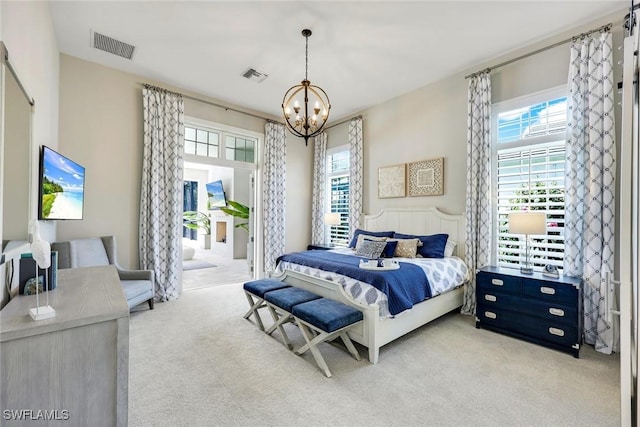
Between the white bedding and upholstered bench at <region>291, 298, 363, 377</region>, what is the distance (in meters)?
0.18

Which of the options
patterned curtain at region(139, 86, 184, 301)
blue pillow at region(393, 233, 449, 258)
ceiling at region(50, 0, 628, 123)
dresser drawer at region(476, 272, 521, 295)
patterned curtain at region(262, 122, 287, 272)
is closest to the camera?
ceiling at region(50, 0, 628, 123)

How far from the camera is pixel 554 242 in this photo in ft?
10.3

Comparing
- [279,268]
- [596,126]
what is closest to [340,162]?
[279,268]

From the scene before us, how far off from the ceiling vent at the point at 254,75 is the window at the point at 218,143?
4.21 feet

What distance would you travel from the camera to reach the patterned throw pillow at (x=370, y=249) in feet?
12.2

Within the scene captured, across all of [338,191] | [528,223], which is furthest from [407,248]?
[338,191]

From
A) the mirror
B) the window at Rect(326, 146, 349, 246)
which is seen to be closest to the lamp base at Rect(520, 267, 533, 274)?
the window at Rect(326, 146, 349, 246)

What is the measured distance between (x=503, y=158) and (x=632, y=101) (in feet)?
8.82

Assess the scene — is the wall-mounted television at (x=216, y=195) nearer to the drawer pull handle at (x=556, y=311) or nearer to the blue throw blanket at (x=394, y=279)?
the blue throw blanket at (x=394, y=279)

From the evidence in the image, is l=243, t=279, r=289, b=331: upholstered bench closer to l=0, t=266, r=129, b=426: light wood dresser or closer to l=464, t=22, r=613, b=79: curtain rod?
l=0, t=266, r=129, b=426: light wood dresser

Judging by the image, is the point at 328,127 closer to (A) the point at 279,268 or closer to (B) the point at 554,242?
(A) the point at 279,268

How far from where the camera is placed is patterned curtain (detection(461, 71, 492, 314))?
3.54 meters

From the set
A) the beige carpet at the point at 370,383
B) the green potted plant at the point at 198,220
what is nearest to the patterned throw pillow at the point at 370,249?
the beige carpet at the point at 370,383

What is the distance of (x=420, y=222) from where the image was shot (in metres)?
4.33
